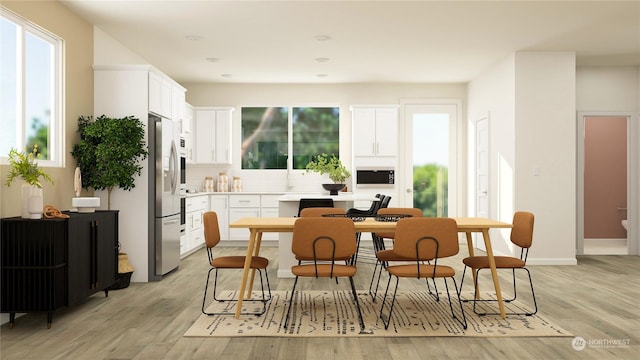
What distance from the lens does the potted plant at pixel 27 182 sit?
4.53 meters

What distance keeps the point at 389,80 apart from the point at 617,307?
602cm

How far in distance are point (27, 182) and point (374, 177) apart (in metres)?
6.38

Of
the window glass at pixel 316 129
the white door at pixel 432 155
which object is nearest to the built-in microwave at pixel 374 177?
the white door at pixel 432 155

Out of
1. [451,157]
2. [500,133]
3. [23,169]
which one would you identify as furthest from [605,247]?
[23,169]

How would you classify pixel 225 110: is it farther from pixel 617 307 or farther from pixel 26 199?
pixel 617 307

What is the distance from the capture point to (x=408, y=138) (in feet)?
33.9

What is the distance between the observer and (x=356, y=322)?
175 inches

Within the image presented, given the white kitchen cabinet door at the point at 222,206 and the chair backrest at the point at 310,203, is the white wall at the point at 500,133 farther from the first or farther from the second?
the white kitchen cabinet door at the point at 222,206

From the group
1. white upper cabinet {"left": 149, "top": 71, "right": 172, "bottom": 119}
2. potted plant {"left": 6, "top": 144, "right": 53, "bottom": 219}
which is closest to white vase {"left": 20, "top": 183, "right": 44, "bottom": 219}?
potted plant {"left": 6, "top": 144, "right": 53, "bottom": 219}

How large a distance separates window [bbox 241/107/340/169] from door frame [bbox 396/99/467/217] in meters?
1.26

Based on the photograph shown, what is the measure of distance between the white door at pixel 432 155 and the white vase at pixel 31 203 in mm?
6997

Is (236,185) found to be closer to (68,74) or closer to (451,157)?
(451,157)

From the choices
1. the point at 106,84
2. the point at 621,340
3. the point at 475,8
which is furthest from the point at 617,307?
the point at 106,84

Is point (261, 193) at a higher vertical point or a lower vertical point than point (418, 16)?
lower
